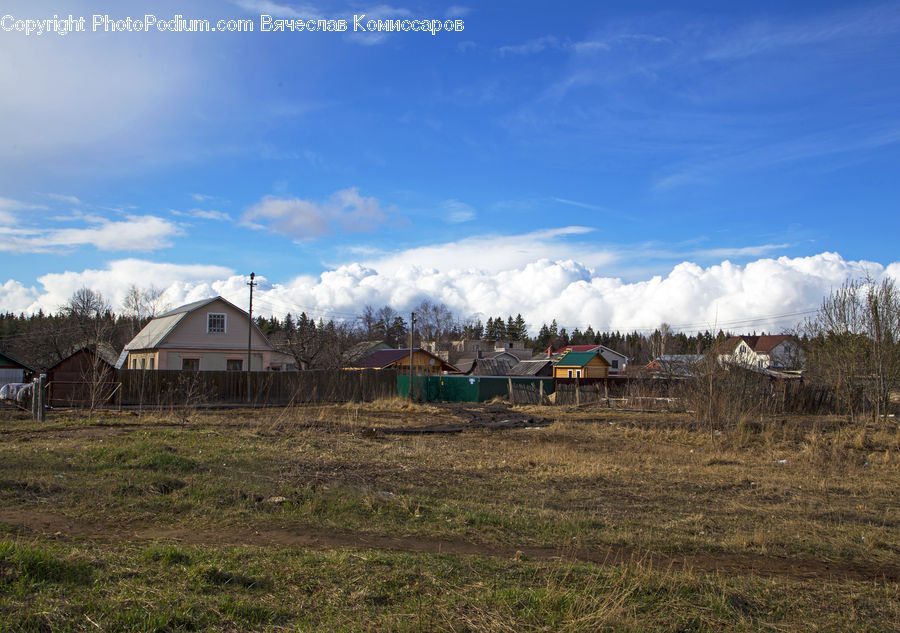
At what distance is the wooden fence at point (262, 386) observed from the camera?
97.1ft

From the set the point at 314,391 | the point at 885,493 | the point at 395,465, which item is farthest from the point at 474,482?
the point at 314,391

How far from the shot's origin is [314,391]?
33.6 metres

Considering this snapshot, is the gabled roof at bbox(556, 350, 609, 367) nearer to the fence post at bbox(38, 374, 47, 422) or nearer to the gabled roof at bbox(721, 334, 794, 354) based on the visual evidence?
the gabled roof at bbox(721, 334, 794, 354)

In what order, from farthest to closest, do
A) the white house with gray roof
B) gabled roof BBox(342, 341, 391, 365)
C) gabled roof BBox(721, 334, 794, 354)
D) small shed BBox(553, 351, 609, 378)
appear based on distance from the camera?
gabled roof BBox(721, 334, 794, 354) → small shed BBox(553, 351, 609, 378) → gabled roof BBox(342, 341, 391, 365) → the white house with gray roof

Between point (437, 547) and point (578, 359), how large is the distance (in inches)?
1982

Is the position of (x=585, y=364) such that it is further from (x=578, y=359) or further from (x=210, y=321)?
(x=210, y=321)

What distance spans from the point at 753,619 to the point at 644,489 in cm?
628

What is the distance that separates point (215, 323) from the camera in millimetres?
41812

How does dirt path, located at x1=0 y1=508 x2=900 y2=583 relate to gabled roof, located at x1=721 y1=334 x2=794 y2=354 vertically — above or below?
below

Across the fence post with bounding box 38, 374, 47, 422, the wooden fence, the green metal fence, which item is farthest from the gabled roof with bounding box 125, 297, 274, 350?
the fence post with bounding box 38, 374, 47, 422

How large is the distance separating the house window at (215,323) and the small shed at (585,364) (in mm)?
29248

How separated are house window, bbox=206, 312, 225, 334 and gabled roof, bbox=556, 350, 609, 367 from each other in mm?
29275

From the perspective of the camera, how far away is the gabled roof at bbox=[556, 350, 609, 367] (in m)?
54.4

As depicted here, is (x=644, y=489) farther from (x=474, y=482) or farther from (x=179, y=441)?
(x=179, y=441)
